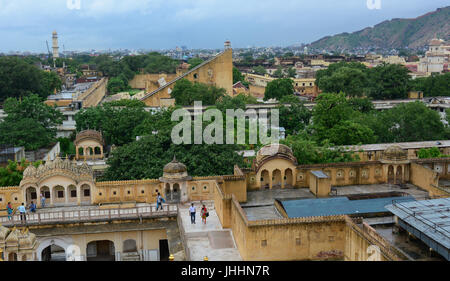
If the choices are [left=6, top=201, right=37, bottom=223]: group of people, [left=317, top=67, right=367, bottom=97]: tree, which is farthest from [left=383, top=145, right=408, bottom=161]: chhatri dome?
[left=317, top=67, right=367, bottom=97]: tree

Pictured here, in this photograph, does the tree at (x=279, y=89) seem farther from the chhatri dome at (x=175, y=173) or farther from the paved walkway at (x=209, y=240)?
the paved walkway at (x=209, y=240)

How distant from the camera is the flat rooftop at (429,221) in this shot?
16.4 meters

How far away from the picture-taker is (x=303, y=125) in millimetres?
48344

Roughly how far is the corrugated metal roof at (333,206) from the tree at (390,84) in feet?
163

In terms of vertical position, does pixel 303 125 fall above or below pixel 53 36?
below

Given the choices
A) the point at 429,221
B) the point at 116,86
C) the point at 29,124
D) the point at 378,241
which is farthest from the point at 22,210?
the point at 116,86

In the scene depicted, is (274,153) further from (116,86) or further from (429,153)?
(116,86)

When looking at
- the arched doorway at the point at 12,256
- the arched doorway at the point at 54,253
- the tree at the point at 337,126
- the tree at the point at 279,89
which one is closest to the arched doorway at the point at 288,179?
the arched doorway at the point at 54,253

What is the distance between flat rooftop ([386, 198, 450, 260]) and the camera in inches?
644
